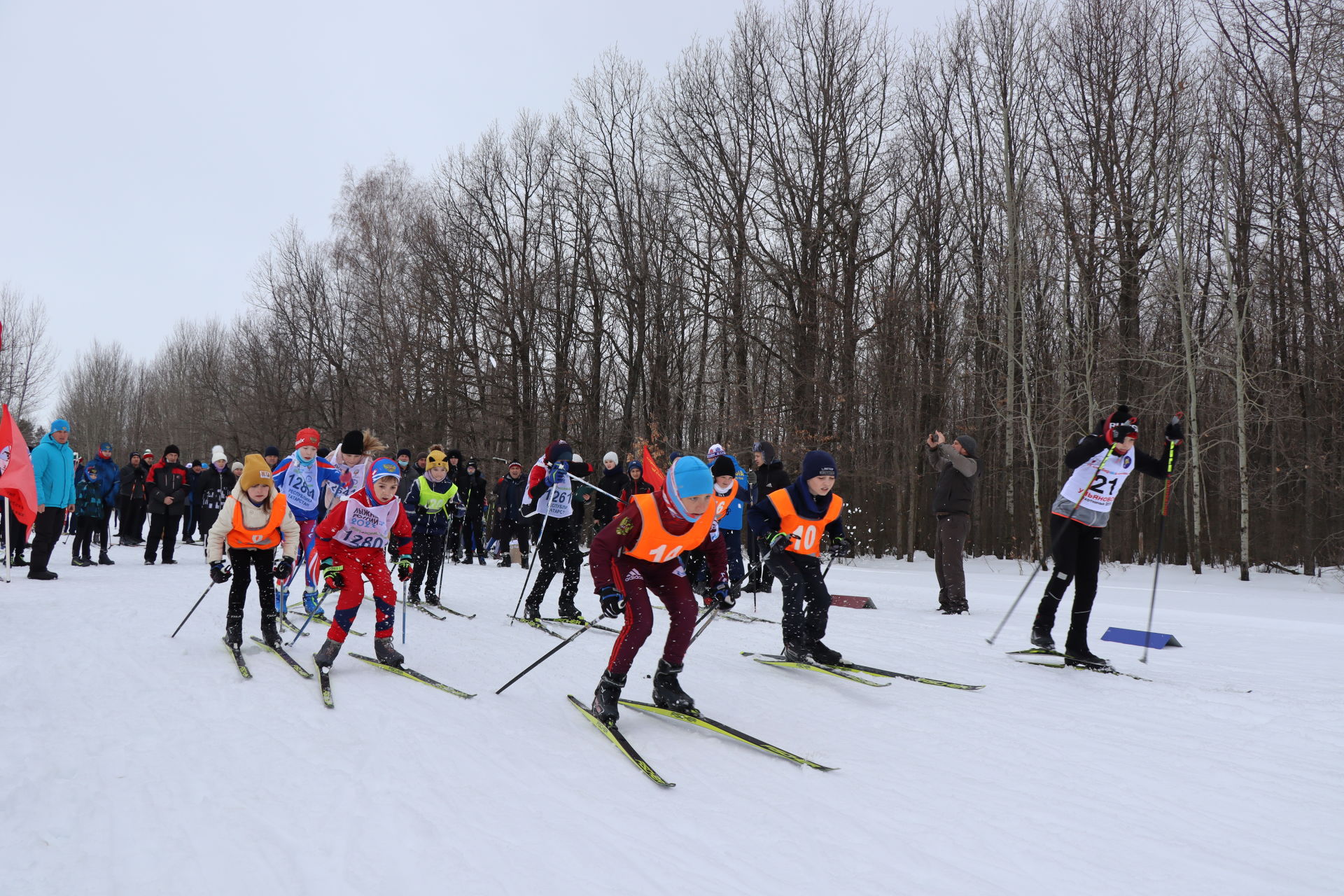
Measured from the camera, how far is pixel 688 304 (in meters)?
24.9

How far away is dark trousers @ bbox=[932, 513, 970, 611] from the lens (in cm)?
1012

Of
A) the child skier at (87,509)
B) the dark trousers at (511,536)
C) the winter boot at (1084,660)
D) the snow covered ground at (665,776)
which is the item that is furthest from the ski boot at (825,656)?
the child skier at (87,509)

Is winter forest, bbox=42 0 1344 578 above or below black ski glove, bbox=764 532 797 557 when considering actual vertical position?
above

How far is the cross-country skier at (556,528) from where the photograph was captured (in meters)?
9.30

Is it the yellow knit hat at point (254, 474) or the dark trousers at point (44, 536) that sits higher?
the yellow knit hat at point (254, 474)

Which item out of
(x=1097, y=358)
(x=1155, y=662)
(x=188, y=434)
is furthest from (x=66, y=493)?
(x=188, y=434)

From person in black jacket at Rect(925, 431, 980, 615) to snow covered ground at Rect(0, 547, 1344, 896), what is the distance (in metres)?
2.75

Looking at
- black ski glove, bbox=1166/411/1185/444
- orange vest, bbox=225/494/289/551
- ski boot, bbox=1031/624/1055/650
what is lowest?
ski boot, bbox=1031/624/1055/650

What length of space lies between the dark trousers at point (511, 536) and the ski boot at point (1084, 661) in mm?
11337

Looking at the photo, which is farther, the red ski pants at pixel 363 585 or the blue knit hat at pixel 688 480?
the red ski pants at pixel 363 585

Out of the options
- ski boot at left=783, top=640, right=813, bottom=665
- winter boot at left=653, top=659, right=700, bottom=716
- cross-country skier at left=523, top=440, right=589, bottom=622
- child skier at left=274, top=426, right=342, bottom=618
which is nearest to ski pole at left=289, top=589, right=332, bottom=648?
child skier at left=274, top=426, right=342, bottom=618

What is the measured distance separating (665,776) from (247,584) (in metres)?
4.65

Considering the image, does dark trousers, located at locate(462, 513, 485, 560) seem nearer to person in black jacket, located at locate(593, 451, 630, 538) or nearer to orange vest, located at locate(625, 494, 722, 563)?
person in black jacket, located at locate(593, 451, 630, 538)

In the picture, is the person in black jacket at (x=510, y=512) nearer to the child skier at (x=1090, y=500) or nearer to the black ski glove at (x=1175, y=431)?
the child skier at (x=1090, y=500)
